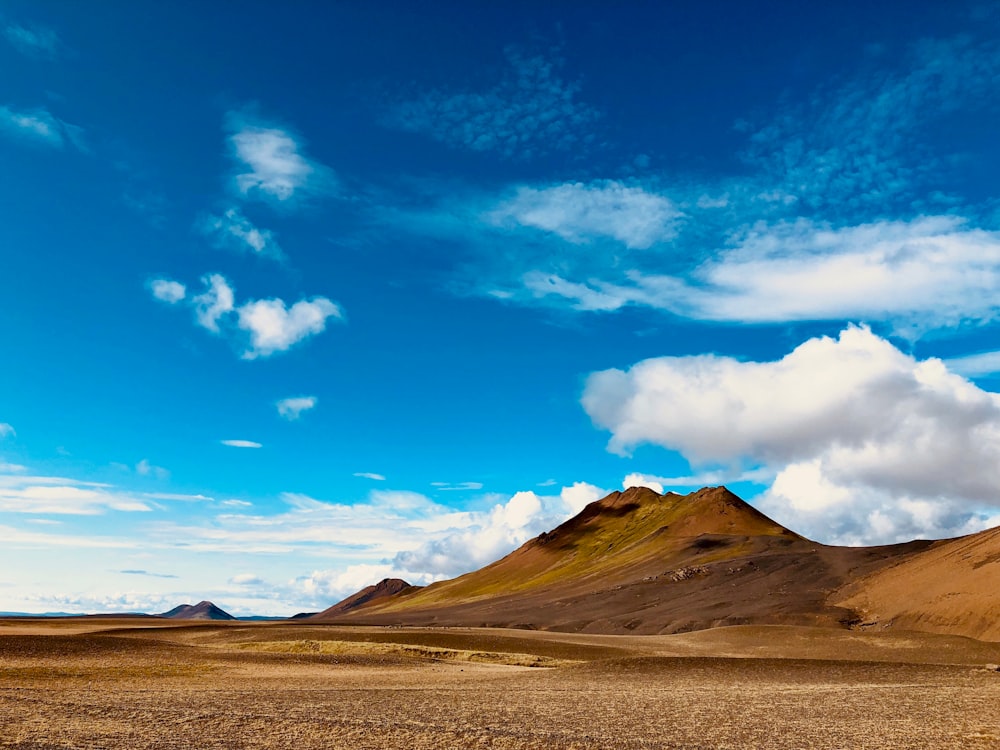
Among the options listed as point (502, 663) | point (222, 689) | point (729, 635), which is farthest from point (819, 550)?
point (222, 689)

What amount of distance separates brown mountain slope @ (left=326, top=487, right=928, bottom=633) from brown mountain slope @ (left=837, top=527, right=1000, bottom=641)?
431cm

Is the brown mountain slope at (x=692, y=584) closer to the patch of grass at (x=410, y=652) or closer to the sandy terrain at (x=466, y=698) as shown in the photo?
the sandy terrain at (x=466, y=698)

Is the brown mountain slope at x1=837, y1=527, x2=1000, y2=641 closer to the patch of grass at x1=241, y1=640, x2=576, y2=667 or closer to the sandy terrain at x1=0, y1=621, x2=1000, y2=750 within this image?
the sandy terrain at x1=0, y1=621, x2=1000, y2=750

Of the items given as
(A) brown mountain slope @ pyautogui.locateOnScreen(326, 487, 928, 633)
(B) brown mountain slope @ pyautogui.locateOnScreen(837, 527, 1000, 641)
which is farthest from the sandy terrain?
(A) brown mountain slope @ pyautogui.locateOnScreen(326, 487, 928, 633)

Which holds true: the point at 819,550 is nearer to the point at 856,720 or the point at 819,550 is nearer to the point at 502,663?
the point at 502,663

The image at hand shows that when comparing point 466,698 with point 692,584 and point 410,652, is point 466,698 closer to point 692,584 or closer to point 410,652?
point 410,652

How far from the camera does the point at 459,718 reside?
838 inches

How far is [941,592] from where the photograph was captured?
73.6 meters

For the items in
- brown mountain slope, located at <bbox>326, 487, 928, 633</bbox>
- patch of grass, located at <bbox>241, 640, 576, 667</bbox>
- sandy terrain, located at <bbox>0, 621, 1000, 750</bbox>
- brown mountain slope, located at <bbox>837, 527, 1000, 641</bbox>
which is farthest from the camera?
brown mountain slope, located at <bbox>326, 487, 928, 633</bbox>

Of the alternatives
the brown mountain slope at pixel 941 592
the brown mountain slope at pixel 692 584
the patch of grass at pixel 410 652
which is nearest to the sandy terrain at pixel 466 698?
the patch of grass at pixel 410 652

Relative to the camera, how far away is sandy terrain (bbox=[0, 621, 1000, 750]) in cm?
1828

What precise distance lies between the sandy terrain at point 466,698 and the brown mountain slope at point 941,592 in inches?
551

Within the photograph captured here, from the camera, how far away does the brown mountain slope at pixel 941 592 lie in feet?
211

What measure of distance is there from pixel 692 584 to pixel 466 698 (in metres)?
100
